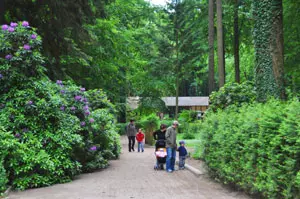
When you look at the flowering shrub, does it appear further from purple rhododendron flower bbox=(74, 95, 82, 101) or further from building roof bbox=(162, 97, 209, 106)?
building roof bbox=(162, 97, 209, 106)

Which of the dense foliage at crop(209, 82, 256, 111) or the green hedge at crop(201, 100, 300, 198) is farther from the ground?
the dense foliage at crop(209, 82, 256, 111)

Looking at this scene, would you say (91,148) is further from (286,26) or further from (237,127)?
(286,26)

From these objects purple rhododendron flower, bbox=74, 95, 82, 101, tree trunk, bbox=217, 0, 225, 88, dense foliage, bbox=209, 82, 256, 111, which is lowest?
purple rhododendron flower, bbox=74, 95, 82, 101

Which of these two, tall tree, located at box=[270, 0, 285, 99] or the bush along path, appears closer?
the bush along path

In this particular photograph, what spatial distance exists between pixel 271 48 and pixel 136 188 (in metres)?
5.69

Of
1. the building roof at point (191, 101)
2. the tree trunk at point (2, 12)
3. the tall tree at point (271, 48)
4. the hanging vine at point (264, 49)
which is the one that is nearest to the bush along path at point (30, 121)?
the tree trunk at point (2, 12)

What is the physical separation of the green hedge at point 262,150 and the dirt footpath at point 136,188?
2.17ft

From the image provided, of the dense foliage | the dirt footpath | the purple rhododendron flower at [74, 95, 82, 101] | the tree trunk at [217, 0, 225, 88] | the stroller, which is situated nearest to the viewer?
the dirt footpath

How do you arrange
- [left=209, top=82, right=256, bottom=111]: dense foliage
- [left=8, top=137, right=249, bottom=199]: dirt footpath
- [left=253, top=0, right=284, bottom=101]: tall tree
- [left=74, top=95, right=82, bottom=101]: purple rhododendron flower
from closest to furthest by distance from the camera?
[left=8, top=137, right=249, bottom=199]: dirt footpath
[left=253, top=0, right=284, bottom=101]: tall tree
[left=74, top=95, right=82, bottom=101]: purple rhododendron flower
[left=209, top=82, right=256, bottom=111]: dense foliage

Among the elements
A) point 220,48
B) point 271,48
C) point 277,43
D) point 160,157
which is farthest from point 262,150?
point 220,48

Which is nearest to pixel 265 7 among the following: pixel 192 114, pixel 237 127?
pixel 237 127

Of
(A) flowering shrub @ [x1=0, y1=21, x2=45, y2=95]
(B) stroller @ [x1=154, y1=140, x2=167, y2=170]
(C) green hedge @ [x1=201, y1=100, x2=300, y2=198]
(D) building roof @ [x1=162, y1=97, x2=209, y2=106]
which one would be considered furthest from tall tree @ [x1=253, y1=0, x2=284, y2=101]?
(D) building roof @ [x1=162, y1=97, x2=209, y2=106]

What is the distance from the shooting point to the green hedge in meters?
5.93

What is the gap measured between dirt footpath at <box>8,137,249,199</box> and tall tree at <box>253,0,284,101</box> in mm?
3338
